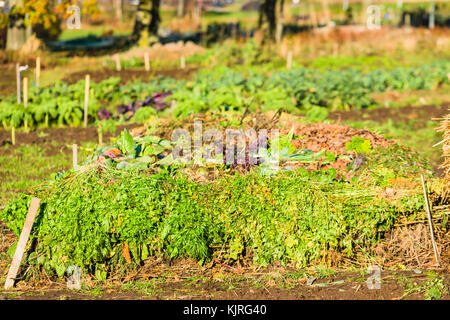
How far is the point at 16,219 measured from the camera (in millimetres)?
6574

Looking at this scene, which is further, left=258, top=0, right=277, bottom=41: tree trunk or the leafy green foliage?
left=258, top=0, right=277, bottom=41: tree trunk

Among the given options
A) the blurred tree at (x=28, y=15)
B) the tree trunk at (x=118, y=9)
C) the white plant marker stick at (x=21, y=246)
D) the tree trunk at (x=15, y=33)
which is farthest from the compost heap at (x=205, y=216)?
the tree trunk at (x=118, y=9)

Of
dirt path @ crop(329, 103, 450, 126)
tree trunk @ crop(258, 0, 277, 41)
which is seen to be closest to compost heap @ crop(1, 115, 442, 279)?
dirt path @ crop(329, 103, 450, 126)

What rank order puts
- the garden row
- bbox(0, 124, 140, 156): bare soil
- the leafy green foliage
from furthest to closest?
the garden row < bbox(0, 124, 140, 156): bare soil < the leafy green foliage

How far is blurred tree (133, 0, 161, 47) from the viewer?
24.2 metres

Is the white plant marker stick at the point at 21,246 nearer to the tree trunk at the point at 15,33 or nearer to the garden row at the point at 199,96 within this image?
the garden row at the point at 199,96

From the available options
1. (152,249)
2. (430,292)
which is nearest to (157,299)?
(152,249)

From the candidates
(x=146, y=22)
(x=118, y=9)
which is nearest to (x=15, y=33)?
(x=146, y=22)

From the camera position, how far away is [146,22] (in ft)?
79.6

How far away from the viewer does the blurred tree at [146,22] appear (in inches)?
951

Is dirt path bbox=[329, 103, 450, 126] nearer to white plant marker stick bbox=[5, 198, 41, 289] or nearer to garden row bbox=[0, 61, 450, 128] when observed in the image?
garden row bbox=[0, 61, 450, 128]

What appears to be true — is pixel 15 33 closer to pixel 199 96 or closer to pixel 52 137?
pixel 52 137

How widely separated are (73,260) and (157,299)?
3.42ft
